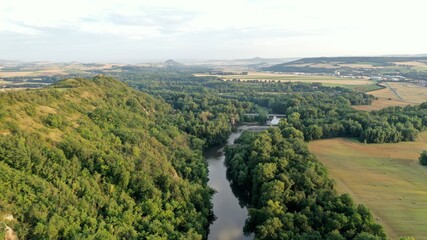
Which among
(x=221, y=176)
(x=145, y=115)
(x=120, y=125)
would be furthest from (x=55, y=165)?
(x=145, y=115)

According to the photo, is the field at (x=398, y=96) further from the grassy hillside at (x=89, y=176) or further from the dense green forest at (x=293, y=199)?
the grassy hillside at (x=89, y=176)

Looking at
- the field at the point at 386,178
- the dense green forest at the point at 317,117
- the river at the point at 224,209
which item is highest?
the dense green forest at the point at 317,117

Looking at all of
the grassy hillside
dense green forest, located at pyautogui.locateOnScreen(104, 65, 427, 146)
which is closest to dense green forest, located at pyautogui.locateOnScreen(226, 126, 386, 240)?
the grassy hillside

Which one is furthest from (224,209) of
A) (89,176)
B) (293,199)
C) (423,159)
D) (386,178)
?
(423,159)

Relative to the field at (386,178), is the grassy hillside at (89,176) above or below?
above

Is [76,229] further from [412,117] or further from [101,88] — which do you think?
[412,117]

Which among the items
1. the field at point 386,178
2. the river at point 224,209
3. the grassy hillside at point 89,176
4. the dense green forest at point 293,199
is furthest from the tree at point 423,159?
the grassy hillside at point 89,176
